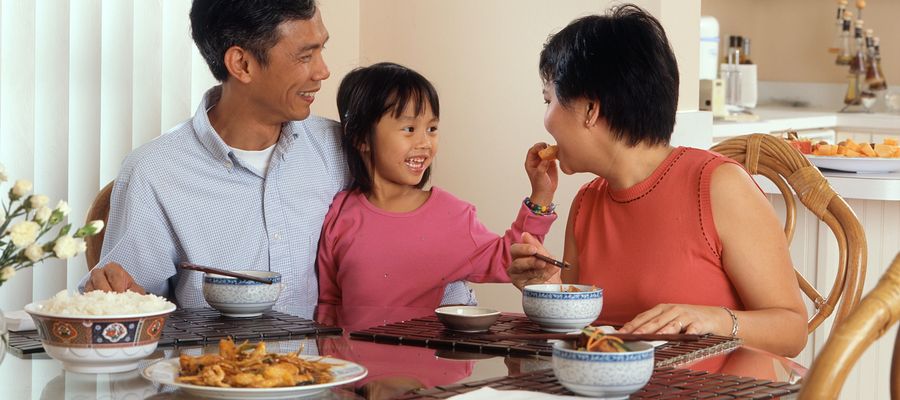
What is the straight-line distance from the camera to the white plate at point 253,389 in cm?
118

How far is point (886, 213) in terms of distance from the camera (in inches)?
109

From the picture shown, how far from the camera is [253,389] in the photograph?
118 cm

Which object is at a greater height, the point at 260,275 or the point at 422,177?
the point at 422,177

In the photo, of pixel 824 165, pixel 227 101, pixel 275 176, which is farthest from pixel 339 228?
pixel 824 165

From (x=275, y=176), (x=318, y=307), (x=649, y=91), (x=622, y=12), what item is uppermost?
(x=622, y=12)

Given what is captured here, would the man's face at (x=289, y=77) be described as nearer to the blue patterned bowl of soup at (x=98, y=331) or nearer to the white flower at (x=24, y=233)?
the blue patterned bowl of soup at (x=98, y=331)

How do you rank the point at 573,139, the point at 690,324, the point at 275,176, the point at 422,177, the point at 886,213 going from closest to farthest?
the point at 690,324 → the point at 573,139 → the point at 275,176 → the point at 422,177 → the point at 886,213

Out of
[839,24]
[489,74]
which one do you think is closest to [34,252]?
[489,74]

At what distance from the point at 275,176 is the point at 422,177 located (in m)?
0.31

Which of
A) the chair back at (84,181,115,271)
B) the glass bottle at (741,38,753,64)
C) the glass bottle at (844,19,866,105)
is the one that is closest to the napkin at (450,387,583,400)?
the chair back at (84,181,115,271)

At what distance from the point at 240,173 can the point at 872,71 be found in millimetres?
4159

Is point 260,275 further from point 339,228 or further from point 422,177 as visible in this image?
point 422,177

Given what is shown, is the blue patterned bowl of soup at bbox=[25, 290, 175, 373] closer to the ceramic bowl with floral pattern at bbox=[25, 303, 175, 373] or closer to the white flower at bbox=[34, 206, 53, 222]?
the ceramic bowl with floral pattern at bbox=[25, 303, 175, 373]

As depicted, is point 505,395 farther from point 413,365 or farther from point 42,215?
point 42,215
